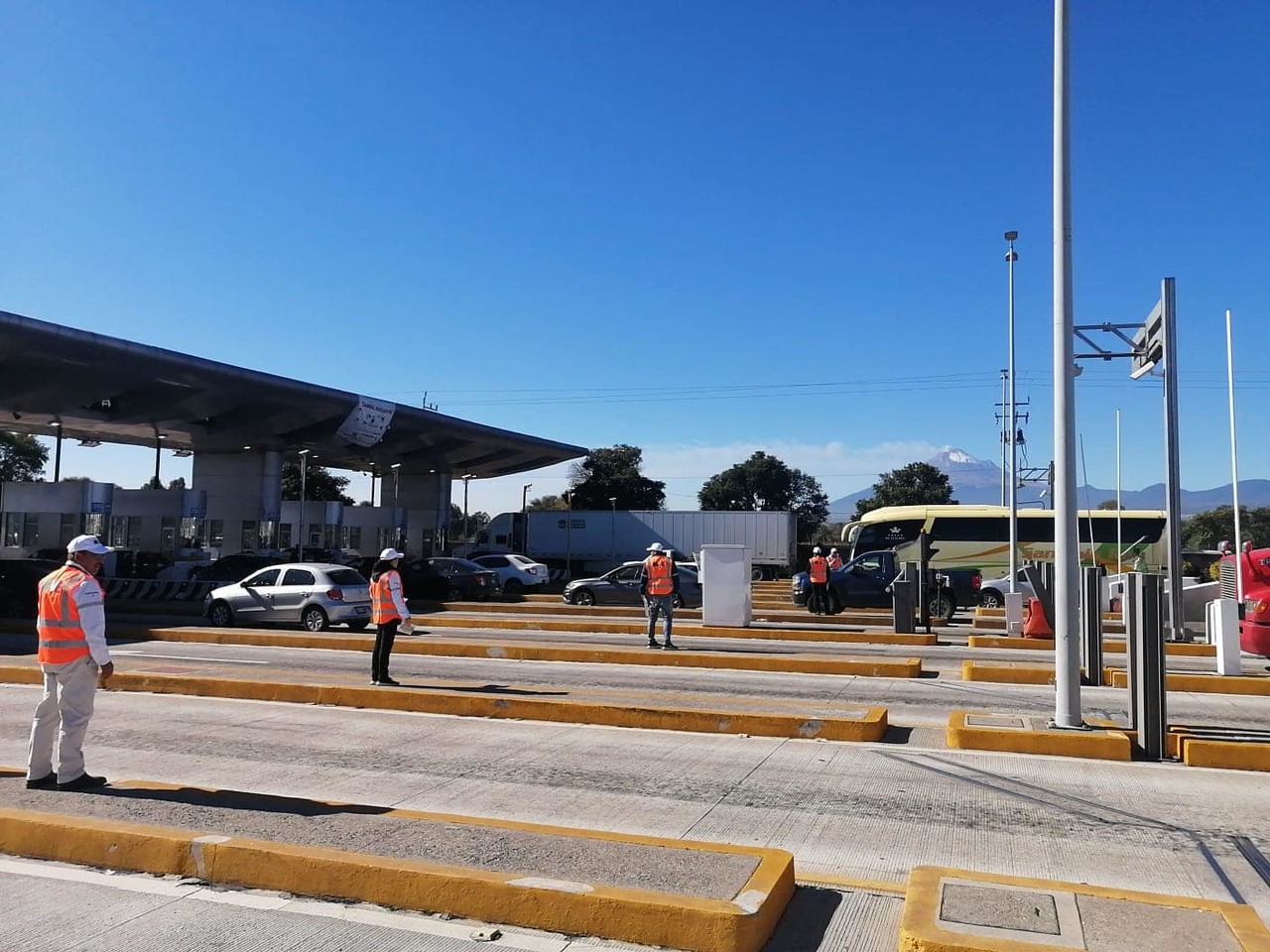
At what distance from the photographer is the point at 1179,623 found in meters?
18.2

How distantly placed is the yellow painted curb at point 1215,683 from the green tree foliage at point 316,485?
236ft

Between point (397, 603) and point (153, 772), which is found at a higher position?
point (397, 603)

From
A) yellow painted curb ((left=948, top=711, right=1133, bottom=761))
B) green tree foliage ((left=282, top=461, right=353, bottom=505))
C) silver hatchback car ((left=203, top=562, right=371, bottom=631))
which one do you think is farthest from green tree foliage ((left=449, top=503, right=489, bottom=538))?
yellow painted curb ((left=948, top=711, right=1133, bottom=761))

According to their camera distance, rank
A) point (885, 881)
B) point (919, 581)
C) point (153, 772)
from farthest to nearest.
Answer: point (919, 581), point (153, 772), point (885, 881)

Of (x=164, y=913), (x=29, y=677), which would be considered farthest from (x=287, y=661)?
(x=164, y=913)

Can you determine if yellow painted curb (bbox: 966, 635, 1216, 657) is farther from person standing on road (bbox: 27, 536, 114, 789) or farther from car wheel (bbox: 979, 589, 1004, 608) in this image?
person standing on road (bbox: 27, 536, 114, 789)

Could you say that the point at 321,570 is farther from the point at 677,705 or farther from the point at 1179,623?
the point at 1179,623

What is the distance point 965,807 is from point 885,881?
6.01 feet

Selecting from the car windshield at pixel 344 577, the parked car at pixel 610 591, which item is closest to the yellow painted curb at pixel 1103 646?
the parked car at pixel 610 591

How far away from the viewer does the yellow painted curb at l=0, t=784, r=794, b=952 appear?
4.44 m

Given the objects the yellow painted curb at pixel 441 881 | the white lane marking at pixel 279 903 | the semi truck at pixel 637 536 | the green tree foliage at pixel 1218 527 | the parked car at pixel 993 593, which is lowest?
the white lane marking at pixel 279 903

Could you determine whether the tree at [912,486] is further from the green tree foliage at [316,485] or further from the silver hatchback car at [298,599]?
the silver hatchback car at [298,599]

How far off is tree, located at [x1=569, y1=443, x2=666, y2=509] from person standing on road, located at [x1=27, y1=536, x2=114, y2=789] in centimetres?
7945

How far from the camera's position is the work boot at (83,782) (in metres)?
6.70
